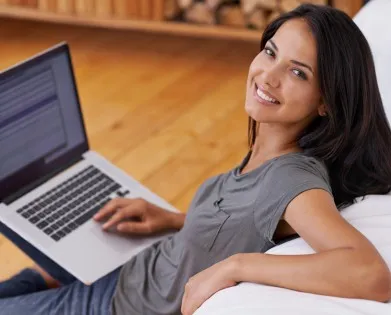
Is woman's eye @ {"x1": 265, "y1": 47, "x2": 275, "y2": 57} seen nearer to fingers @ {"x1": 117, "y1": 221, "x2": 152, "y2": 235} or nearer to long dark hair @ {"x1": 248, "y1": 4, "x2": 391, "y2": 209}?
long dark hair @ {"x1": 248, "y1": 4, "x2": 391, "y2": 209}

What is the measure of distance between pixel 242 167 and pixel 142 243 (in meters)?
0.32

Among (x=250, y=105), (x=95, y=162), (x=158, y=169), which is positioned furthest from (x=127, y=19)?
(x=250, y=105)

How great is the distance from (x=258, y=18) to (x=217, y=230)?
1.86 m

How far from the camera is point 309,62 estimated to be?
4.05 feet

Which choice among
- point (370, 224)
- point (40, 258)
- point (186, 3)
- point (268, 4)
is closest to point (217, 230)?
point (370, 224)

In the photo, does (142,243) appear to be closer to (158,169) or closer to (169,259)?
(169,259)

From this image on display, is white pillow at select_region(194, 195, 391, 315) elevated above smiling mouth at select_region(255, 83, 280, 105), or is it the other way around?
smiling mouth at select_region(255, 83, 280, 105)

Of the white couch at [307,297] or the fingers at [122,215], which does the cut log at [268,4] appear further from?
the white couch at [307,297]

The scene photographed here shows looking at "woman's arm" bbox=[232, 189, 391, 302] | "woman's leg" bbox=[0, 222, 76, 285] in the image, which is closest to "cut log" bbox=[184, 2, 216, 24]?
"woman's leg" bbox=[0, 222, 76, 285]

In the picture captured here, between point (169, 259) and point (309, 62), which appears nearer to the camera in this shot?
point (309, 62)

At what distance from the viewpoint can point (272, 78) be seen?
128 centimetres

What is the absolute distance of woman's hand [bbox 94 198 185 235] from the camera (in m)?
1.62

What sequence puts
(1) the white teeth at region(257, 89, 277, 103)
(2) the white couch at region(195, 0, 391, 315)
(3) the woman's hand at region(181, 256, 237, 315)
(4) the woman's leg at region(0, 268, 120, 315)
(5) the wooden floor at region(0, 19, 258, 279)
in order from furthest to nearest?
(5) the wooden floor at region(0, 19, 258, 279) → (4) the woman's leg at region(0, 268, 120, 315) → (1) the white teeth at region(257, 89, 277, 103) → (3) the woman's hand at region(181, 256, 237, 315) → (2) the white couch at region(195, 0, 391, 315)

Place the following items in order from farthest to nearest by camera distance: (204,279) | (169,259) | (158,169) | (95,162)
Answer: (158,169)
(95,162)
(169,259)
(204,279)
